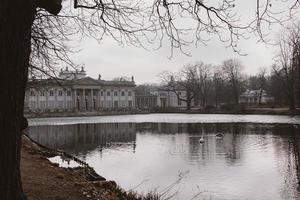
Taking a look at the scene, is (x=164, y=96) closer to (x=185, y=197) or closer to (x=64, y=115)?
(x=64, y=115)

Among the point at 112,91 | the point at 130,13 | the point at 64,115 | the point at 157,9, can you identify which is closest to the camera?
the point at 157,9

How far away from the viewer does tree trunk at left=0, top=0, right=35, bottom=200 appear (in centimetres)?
337

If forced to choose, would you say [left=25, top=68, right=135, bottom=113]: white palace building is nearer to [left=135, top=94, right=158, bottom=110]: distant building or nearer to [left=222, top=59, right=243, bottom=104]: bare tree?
[left=135, top=94, right=158, bottom=110]: distant building

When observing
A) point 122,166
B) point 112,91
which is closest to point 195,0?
point 122,166

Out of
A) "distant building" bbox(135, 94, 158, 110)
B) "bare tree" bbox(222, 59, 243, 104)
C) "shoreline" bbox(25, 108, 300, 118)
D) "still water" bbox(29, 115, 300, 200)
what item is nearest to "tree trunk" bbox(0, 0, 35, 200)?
"still water" bbox(29, 115, 300, 200)

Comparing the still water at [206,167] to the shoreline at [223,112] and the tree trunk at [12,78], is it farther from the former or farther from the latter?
the shoreline at [223,112]

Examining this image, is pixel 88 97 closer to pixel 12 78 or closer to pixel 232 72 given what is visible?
pixel 232 72

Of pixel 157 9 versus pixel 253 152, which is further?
pixel 253 152

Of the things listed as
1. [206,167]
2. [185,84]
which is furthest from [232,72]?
[206,167]

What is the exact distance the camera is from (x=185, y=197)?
10.2 m

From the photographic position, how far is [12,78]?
3.44 metres

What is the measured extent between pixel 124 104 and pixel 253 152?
96529 millimetres

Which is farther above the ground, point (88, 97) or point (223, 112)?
point (88, 97)

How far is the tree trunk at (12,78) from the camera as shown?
337cm
